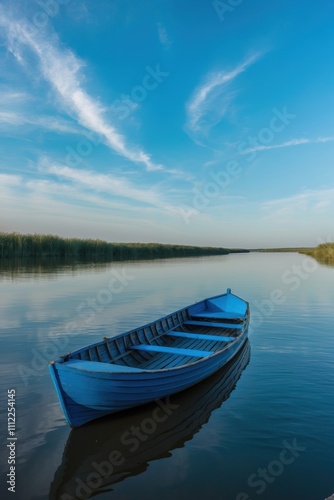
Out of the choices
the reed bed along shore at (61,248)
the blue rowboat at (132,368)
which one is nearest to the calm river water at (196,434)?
the blue rowboat at (132,368)

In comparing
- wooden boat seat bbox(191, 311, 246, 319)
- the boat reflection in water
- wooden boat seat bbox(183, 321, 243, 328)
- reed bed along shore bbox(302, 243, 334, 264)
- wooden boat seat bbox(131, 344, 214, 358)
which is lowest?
the boat reflection in water

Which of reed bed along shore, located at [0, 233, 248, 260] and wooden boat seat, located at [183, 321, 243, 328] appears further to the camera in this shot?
reed bed along shore, located at [0, 233, 248, 260]

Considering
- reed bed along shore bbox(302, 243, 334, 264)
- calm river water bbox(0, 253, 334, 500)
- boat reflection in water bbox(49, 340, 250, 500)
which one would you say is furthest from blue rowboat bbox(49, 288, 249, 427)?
reed bed along shore bbox(302, 243, 334, 264)

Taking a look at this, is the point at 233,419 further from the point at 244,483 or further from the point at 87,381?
the point at 87,381

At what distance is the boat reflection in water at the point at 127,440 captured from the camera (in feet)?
15.9

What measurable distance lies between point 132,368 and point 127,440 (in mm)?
1183

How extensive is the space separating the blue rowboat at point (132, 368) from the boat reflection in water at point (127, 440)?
260mm

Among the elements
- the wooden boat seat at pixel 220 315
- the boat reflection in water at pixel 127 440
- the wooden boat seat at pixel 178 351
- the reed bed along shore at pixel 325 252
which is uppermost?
the reed bed along shore at pixel 325 252

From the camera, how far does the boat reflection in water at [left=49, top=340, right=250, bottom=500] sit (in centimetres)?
485

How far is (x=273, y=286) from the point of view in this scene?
2717 centimetres

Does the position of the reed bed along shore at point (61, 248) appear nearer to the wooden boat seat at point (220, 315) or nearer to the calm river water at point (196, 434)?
the calm river water at point (196, 434)

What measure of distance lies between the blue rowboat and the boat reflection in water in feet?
0.85

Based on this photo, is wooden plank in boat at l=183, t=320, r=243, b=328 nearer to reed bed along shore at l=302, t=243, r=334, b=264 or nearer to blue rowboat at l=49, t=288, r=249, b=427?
blue rowboat at l=49, t=288, r=249, b=427

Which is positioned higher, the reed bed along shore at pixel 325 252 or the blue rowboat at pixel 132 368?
the reed bed along shore at pixel 325 252
